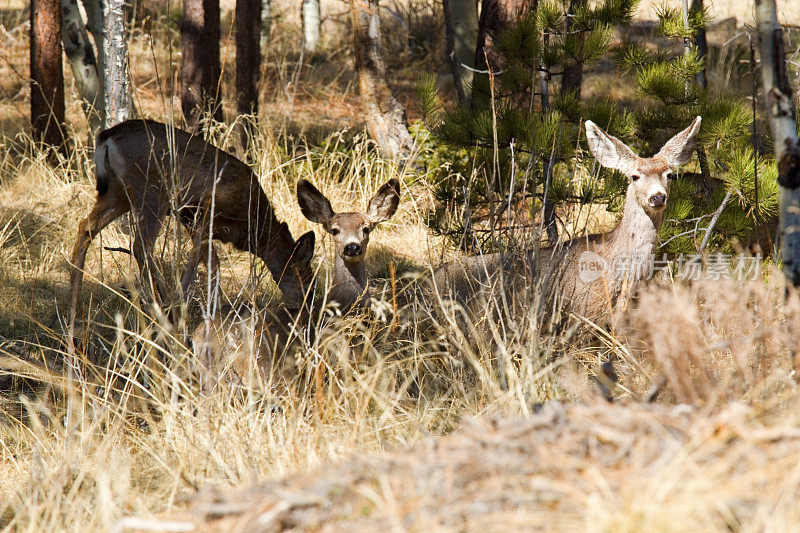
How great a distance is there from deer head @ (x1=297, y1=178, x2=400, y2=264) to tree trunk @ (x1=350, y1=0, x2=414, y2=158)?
305 centimetres

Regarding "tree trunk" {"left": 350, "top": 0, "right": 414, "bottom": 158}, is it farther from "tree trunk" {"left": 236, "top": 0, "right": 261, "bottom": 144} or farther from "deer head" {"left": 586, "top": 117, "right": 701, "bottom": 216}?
"deer head" {"left": 586, "top": 117, "right": 701, "bottom": 216}

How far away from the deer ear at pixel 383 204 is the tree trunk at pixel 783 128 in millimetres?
2706

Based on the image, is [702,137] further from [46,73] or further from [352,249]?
[46,73]

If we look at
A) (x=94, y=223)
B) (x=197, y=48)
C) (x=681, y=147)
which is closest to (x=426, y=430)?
(x=681, y=147)

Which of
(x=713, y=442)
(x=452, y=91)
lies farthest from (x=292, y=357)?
(x=452, y=91)

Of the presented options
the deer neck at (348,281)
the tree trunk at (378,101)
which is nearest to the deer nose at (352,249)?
the deer neck at (348,281)

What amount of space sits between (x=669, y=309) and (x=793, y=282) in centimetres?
51

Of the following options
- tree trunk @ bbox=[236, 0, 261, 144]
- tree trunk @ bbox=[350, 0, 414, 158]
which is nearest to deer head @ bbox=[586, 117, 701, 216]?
tree trunk @ bbox=[350, 0, 414, 158]

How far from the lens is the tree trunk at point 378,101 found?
8586 mm

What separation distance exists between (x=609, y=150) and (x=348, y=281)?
175 centimetres

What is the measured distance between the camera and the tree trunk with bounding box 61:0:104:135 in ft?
29.6

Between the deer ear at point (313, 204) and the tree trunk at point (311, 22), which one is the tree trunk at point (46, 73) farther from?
the tree trunk at point (311, 22)

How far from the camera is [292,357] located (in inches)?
180

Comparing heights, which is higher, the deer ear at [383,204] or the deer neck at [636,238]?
the deer ear at [383,204]
